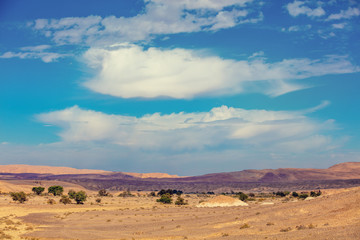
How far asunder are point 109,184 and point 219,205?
104460 millimetres

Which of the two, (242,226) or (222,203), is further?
(222,203)

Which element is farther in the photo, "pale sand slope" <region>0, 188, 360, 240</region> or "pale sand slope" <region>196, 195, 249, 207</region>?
"pale sand slope" <region>196, 195, 249, 207</region>

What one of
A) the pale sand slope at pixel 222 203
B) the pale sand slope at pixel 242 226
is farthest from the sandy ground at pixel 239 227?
the pale sand slope at pixel 222 203

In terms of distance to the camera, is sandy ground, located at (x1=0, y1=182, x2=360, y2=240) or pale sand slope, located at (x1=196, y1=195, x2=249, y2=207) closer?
sandy ground, located at (x1=0, y1=182, x2=360, y2=240)

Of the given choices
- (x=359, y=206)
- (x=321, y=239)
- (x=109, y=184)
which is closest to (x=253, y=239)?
(x=321, y=239)

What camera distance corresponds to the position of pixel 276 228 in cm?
3094

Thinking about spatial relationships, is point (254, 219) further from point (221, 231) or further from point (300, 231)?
point (300, 231)

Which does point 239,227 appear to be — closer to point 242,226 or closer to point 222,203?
point 242,226

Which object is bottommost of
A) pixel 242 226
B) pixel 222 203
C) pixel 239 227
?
pixel 222 203

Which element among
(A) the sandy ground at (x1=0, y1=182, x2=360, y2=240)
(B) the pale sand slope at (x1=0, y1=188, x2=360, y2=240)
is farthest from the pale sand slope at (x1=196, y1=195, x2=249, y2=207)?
(A) the sandy ground at (x1=0, y1=182, x2=360, y2=240)

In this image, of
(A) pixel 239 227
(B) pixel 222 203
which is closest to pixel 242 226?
(A) pixel 239 227

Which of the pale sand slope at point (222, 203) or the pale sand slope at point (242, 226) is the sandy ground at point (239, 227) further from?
the pale sand slope at point (222, 203)

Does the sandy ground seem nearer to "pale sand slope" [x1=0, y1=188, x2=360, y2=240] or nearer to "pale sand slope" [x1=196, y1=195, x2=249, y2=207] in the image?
"pale sand slope" [x1=0, y1=188, x2=360, y2=240]

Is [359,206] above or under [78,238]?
above
